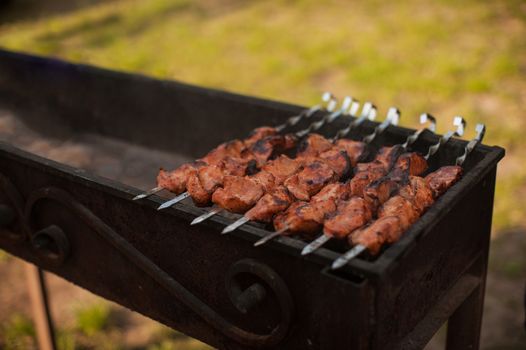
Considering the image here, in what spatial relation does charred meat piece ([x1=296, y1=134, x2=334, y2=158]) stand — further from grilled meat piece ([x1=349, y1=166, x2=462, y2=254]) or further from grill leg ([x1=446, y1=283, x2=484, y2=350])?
grill leg ([x1=446, y1=283, x2=484, y2=350])

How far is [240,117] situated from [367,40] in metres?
5.15

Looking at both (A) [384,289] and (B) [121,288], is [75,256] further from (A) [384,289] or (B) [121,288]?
(A) [384,289]

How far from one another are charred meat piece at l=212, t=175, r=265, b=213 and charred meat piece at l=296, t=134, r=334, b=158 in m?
0.49

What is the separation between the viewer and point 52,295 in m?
5.07

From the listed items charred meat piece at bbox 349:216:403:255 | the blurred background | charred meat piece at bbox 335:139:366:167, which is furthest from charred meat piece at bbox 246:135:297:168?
the blurred background

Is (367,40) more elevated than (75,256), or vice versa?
(367,40)

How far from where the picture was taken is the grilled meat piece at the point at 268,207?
2.45 meters

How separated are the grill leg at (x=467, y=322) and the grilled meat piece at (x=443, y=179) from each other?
0.65m

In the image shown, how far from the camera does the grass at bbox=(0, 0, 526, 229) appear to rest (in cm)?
678

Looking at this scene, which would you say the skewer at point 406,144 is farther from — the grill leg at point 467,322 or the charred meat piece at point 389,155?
the grill leg at point 467,322

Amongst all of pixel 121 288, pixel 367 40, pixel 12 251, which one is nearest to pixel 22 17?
pixel 367 40

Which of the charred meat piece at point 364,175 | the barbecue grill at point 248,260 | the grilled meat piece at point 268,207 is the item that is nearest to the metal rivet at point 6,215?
the barbecue grill at point 248,260

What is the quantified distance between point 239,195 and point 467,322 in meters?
1.28

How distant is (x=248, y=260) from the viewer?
2311 mm
